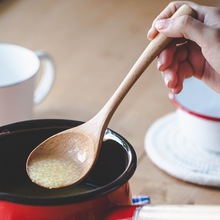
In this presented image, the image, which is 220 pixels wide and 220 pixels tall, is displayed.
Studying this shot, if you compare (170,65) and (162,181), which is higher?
(170,65)

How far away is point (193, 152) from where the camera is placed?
1.01 meters

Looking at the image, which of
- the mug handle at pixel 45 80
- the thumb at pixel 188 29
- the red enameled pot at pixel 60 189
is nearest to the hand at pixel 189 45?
the thumb at pixel 188 29

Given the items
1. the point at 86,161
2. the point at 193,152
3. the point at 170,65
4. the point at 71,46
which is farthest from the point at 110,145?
the point at 71,46

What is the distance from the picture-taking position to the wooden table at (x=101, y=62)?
0.96 m

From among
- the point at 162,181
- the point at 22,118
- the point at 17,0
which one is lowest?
the point at 162,181

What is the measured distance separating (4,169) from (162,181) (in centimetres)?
27

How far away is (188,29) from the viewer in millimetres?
736

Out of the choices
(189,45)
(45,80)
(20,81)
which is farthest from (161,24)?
(45,80)

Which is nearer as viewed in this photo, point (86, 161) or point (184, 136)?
point (86, 161)

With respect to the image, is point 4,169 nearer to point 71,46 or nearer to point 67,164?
point 67,164

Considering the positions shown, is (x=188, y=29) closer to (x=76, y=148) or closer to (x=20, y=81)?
(x=76, y=148)

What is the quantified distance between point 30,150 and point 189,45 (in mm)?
279

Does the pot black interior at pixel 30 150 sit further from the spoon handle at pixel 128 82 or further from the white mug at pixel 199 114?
the white mug at pixel 199 114

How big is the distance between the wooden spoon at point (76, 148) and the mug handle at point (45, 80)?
343 mm
